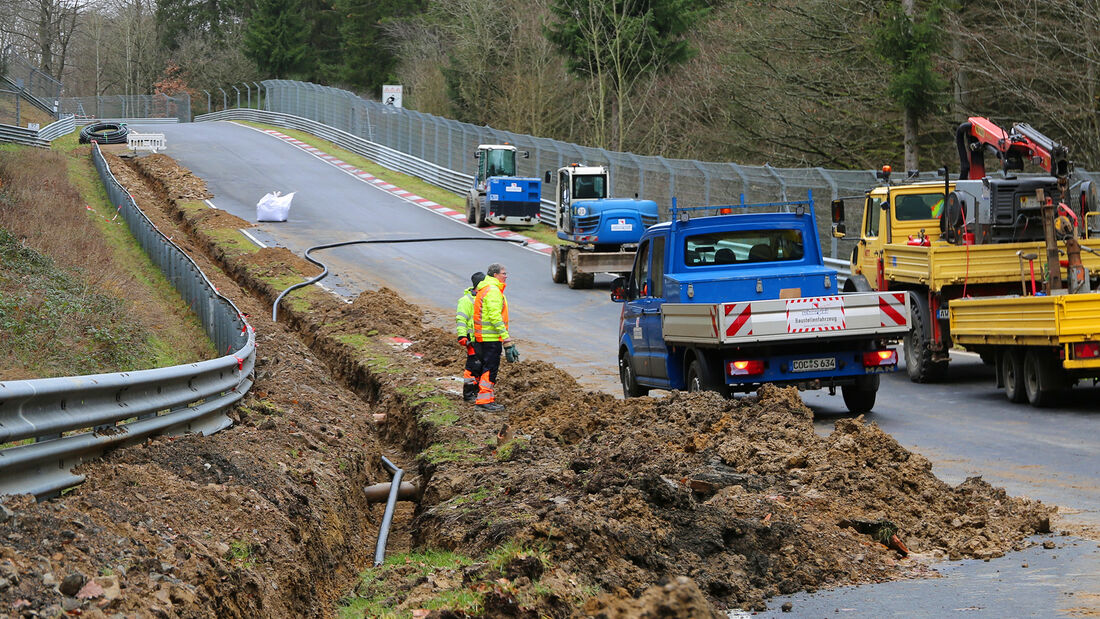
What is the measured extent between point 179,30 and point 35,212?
245ft

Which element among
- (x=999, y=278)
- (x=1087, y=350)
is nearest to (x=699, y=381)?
(x=1087, y=350)

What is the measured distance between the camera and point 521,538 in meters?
7.17

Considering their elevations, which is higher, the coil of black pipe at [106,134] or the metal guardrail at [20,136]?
the coil of black pipe at [106,134]

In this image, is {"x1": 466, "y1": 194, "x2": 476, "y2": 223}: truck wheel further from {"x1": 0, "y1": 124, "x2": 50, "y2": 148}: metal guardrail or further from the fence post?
{"x1": 0, "y1": 124, "x2": 50, "y2": 148}: metal guardrail

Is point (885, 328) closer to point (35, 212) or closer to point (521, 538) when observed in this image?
point (521, 538)

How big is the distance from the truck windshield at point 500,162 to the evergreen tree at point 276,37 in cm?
5361

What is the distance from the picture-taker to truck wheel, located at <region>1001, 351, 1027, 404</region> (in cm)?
1460

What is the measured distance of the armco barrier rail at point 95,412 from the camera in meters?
6.18

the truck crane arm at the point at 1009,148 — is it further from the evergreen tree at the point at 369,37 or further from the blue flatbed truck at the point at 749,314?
the evergreen tree at the point at 369,37

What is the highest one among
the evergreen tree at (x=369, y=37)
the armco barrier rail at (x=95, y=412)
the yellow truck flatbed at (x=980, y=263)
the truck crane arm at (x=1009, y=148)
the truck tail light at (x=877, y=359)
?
the evergreen tree at (x=369, y=37)

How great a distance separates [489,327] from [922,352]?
21.7 ft

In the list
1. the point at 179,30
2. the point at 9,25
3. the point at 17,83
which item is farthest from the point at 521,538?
the point at 179,30

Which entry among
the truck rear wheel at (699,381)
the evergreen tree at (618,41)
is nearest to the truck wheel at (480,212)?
the evergreen tree at (618,41)

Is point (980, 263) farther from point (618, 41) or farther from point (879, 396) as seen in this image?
point (618, 41)
